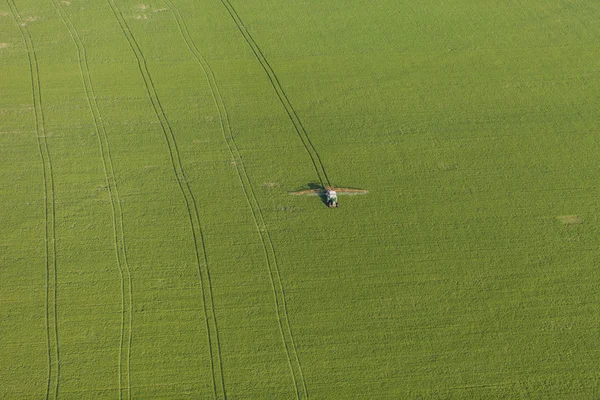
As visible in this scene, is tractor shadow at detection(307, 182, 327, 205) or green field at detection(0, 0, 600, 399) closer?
green field at detection(0, 0, 600, 399)

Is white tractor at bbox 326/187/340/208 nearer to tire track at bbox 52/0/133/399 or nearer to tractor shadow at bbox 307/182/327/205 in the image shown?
tractor shadow at bbox 307/182/327/205

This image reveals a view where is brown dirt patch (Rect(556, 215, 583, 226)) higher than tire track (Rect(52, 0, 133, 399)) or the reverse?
the reverse

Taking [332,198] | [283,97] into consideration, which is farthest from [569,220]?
[283,97]

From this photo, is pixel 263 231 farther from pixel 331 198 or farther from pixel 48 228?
pixel 48 228

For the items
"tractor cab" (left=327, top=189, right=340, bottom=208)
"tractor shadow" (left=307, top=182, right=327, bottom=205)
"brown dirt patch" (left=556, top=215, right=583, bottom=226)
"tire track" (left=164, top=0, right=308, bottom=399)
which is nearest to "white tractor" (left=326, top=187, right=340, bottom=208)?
"tractor cab" (left=327, top=189, right=340, bottom=208)

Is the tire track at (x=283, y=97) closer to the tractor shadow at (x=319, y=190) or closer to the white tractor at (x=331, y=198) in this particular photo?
the tractor shadow at (x=319, y=190)

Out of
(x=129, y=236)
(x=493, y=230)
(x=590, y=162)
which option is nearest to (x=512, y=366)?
(x=493, y=230)

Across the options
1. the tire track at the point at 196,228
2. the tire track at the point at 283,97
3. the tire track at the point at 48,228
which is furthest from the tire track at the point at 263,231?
the tire track at the point at 48,228
